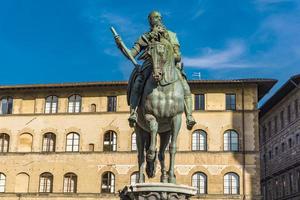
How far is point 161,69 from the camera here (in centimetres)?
768

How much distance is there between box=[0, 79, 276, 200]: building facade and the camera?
122 feet

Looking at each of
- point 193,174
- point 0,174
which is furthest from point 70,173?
point 193,174

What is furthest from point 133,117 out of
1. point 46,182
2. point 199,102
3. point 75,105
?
point 75,105

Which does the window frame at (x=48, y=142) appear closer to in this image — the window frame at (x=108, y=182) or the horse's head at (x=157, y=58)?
the window frame at (x=108, y=182)

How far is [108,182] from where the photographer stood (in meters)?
38.2

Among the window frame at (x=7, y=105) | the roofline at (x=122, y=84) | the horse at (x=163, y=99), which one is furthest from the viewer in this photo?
the window frame at (x=7, y=105)

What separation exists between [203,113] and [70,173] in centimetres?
1034

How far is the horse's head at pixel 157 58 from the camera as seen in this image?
24.9 ft

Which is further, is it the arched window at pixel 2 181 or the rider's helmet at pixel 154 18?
the arched window at pixel 2 181

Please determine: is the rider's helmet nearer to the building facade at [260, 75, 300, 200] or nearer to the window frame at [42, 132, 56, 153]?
the window frame at [42, 132, 56, 153]

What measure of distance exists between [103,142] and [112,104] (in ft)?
9.38

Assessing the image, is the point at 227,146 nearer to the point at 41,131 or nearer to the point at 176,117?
the point at 41,131

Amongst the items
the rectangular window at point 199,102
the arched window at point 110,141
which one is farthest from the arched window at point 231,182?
the arched window at point 110,141

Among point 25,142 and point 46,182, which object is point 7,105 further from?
point 46,182
